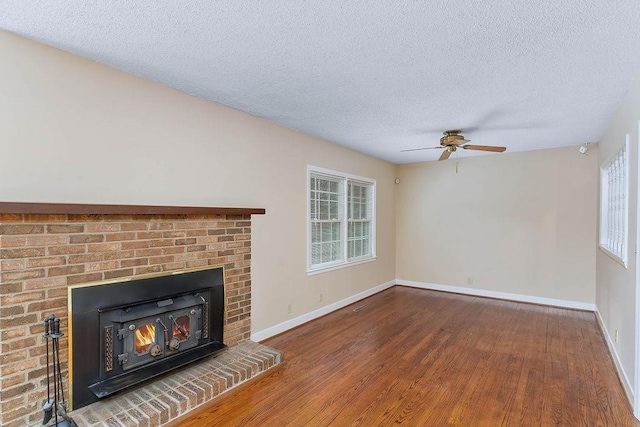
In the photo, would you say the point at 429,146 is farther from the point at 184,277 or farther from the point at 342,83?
the point at 184,277

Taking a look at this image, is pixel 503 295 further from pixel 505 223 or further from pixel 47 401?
pixel 47 401

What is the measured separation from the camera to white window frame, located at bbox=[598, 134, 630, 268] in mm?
2900

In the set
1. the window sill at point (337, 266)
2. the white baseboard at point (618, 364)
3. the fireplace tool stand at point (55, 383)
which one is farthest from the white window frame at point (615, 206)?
the fireplace tool stand at point (55, 383)

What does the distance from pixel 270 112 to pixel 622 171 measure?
362 centimetres

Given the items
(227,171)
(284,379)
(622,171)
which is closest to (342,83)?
(227,171)

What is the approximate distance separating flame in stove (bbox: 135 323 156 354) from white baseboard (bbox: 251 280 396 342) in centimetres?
121

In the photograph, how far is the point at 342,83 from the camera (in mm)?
2693

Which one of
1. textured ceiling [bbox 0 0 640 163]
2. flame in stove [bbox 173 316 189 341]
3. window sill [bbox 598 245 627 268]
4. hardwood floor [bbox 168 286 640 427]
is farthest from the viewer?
window sill [bbox 598 245 627 268]

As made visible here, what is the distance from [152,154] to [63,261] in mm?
1030

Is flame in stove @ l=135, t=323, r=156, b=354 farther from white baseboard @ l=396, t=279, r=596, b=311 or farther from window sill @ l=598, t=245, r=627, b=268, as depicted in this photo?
white baseboard @ l=396, t=279, r=596, b=311

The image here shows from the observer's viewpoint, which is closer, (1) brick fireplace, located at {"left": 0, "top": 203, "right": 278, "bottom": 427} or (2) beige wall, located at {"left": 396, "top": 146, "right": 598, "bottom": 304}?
(1) brick fireplace, located at {"left": 0, "top": 203, "right": 278, "bottom": 427}

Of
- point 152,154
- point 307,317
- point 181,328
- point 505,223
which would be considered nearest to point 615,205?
point 505,223

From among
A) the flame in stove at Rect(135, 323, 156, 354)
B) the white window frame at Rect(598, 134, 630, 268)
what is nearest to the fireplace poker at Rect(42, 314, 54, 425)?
the flame in stove at Rect(135, 323, 156, 354)

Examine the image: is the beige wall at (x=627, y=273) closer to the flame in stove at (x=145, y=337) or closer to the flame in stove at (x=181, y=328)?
the flame in stove at (x=181, y=328)
